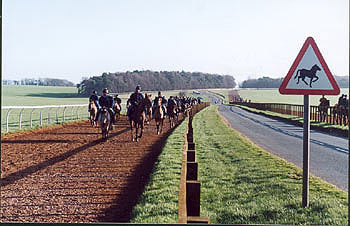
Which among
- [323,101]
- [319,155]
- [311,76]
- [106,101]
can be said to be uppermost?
[311,76]

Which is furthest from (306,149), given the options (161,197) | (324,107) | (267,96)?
(324,107)

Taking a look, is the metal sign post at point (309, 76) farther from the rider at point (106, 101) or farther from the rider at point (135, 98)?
the rider at point (106, 101)

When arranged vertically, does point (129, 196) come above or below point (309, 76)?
below

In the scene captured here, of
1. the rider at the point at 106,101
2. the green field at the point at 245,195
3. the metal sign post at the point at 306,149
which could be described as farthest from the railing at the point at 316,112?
the metal sign post at the point at 306,149

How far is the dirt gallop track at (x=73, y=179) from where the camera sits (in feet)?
18.6

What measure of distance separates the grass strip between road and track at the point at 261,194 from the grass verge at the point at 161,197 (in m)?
0.44

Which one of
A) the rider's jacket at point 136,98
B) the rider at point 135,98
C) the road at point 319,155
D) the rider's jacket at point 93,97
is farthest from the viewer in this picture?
the rider's jacket at point 93,97

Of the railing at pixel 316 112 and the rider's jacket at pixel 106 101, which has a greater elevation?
the rider's jacket at pixel 106 101

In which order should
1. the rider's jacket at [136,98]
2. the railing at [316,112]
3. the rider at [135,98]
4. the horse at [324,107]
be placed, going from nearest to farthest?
1. the rider at [135,98]
2. the rider's jacket at [136,98]
3. the railing at [316,112]
4. the horse at [324,107]

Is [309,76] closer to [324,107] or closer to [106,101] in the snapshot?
[106,101]

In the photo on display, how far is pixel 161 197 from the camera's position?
240 inches

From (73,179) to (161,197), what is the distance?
2398mm

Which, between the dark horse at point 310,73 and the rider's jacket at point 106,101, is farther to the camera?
the rider's jacket at point 106,101

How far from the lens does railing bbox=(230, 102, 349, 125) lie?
20812 mm
